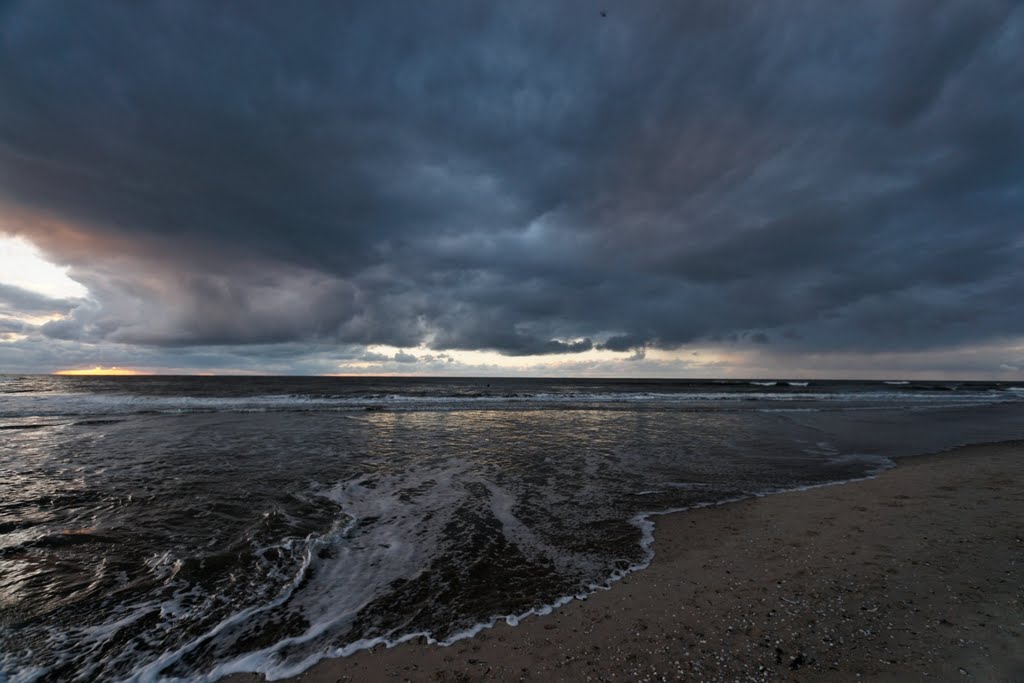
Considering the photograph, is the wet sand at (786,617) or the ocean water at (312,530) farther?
the ocean water at (312,530)

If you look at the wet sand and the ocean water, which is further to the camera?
the ocean water

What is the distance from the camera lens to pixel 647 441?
20.6 meters

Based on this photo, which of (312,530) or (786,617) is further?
(312,530)

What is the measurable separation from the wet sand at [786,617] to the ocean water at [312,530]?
52 centimetres

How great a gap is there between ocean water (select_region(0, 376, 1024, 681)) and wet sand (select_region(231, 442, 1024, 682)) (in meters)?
0.52

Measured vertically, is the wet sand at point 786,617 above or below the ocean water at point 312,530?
above

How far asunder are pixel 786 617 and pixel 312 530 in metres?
8.78

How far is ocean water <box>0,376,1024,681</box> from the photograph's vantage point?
5.35 meters

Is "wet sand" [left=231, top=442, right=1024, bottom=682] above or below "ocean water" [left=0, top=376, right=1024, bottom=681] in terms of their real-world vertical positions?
above

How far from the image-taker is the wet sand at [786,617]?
443cm

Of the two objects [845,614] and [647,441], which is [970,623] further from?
[647,441]

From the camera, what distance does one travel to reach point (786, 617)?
531 centimetres

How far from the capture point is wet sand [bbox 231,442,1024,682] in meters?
4.43

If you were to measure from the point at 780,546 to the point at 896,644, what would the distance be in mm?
3089
